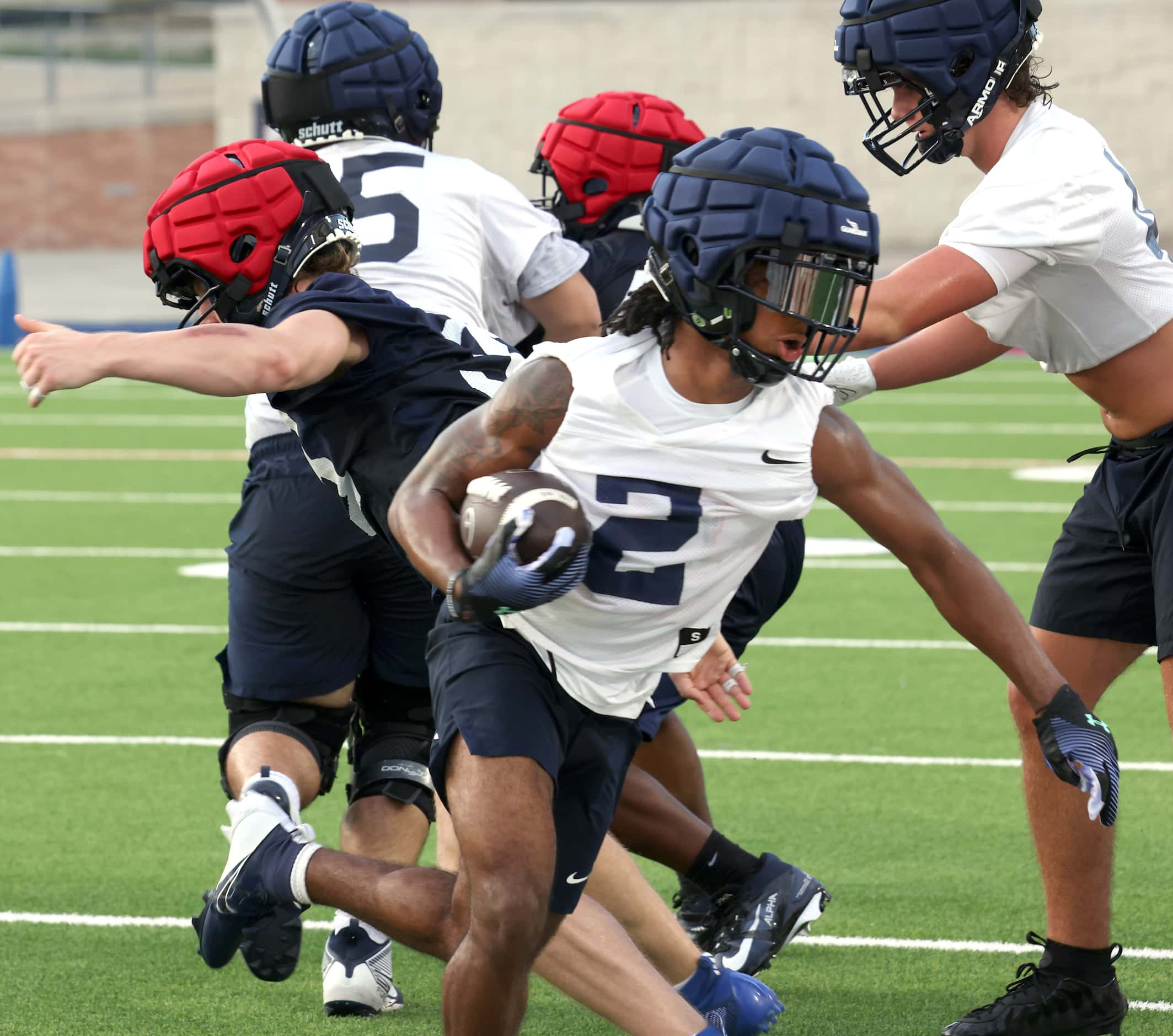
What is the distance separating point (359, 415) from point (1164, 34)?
31.7 meters

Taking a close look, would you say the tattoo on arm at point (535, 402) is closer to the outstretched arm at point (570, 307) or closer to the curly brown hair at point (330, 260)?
the curly brown hair at point (330, 260)

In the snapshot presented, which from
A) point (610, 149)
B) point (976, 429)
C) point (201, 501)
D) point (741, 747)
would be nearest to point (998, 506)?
point (976, 429)

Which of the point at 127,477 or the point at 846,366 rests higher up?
the point at 846,366

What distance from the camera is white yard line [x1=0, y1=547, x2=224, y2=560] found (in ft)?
33.9

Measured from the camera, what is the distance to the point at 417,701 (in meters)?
4.65

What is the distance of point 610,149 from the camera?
18.3ft

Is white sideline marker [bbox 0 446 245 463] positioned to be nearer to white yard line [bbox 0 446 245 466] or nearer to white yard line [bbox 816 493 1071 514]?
white yard line [bbox 0 446 245 466]

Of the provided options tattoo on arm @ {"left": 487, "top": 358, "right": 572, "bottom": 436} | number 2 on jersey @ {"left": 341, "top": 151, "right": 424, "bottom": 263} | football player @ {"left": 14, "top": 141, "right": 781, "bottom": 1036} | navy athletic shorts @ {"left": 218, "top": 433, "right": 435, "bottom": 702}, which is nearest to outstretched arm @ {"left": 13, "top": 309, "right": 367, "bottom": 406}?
football player @ {"left": 14, "top": 141, "right": 781, "bottom": 1036}

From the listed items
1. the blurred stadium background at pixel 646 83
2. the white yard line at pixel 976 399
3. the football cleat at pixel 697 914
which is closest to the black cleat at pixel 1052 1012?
the football cleat at pixel 697 914

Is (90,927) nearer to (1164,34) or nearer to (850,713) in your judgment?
(850,713)

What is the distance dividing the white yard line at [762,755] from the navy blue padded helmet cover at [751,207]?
3.39 m

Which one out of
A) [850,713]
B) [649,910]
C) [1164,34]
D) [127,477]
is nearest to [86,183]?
[1164,34]

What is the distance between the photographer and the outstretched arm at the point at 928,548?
3.39m

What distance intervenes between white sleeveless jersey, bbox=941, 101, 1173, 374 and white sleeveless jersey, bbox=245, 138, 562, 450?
136 centimetres
